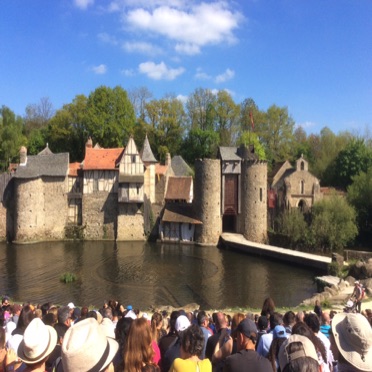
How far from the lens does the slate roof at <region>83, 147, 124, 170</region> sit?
35594 millimetres

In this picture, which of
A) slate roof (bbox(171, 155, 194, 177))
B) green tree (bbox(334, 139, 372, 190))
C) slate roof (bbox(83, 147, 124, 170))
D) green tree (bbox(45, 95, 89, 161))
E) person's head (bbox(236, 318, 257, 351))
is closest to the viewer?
person's head (bbox(236, 318, 257, 351))

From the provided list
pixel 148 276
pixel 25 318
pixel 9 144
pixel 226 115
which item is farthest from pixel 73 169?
pixel 25 318

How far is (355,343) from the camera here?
152 inches

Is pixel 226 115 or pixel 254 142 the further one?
pixel 226 115

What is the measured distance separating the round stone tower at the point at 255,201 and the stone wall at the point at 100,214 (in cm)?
1147

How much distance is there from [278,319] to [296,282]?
17.2 meters

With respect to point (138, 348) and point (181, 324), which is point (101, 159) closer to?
point (181, 324)

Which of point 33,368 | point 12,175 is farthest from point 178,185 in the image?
point 33,368

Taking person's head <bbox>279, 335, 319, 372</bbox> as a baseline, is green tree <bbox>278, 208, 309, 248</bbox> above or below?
below

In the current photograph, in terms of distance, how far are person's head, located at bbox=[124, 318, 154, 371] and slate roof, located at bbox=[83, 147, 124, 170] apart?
3198cm

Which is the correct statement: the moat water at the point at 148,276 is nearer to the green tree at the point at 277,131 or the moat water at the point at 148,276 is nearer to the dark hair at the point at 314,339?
the dark hair at the point at 314,339

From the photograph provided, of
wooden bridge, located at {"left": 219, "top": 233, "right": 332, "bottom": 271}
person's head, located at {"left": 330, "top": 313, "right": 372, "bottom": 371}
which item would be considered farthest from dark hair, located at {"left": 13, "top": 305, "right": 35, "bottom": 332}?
wooden bridge, located at {"left": 219, "top": 233, "right": 332, "bottom": 271}

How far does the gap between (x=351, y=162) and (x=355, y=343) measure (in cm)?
4373

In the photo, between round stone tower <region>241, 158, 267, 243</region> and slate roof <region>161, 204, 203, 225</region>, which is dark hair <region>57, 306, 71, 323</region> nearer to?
slate roof <region>161, 204, 203, 225</region>
